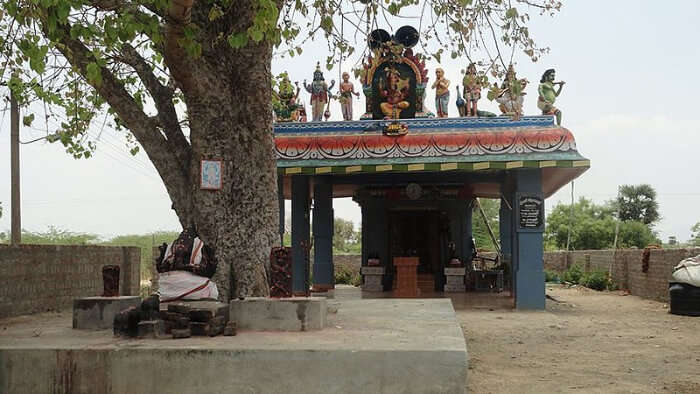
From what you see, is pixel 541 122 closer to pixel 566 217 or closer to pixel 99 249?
pixel 99 249

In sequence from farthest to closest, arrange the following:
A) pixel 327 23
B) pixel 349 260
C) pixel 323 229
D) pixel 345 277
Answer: pixel 349 260 → pixel 345 277 → pixel 323 229 → pixel 327 23

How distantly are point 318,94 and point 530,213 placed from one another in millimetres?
5076

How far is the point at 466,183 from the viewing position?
1745cm

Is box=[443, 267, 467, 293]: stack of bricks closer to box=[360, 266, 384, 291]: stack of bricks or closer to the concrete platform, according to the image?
box=[360, 266, 384, 291]: stack of bricks

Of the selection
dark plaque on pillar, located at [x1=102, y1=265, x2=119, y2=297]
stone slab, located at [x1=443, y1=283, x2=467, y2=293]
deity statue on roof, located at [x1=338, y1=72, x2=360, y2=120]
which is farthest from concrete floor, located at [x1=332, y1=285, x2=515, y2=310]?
dark plaque on pillar, located at [x1=102, y1=265, x2=119, y2=297]

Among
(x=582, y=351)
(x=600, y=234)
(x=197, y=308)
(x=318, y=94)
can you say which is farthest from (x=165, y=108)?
(x=600, y=234)

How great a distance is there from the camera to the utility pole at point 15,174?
47.7 feet

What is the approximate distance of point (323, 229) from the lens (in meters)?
16.2

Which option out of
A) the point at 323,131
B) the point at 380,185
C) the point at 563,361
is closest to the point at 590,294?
the point at 380,185

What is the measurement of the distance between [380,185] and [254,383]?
1232 cm

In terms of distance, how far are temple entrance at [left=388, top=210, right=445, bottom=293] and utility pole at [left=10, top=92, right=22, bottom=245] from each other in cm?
869

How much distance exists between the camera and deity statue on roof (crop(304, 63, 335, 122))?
606 inches

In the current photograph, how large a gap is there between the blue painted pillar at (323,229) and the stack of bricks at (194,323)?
9854 mm

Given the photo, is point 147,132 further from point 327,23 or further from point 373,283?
point 373,283
